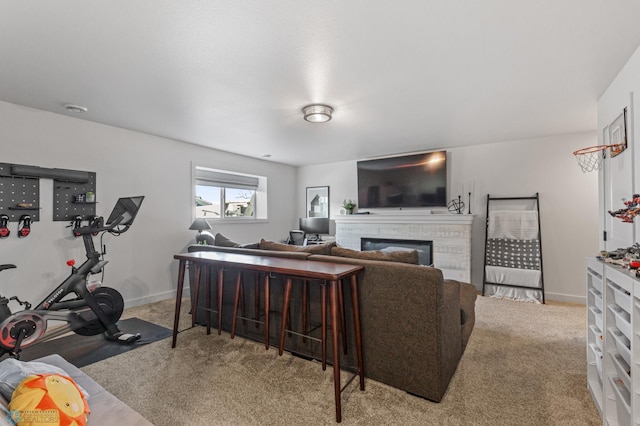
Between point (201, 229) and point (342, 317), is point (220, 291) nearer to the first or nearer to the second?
point (342, 317)

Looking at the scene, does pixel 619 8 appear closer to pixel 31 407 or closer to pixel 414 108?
pixel 414 108

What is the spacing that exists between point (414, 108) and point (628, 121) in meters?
1.61

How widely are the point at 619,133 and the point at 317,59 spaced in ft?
7.68

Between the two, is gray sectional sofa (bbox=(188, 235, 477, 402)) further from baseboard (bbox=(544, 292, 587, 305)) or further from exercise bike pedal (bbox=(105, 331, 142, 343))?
baseboard (bbox=(544, 292, 587, 305))

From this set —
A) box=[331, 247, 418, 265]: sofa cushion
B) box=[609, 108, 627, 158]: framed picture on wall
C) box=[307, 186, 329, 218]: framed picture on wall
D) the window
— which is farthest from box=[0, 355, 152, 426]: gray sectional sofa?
box=[307, 186, 329, 218]: framed picture on wall

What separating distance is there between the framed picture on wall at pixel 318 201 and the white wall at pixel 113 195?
5.98 feet

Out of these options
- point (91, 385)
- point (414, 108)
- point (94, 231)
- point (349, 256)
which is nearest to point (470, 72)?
point (414, 108)

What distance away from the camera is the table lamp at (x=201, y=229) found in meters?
4.28

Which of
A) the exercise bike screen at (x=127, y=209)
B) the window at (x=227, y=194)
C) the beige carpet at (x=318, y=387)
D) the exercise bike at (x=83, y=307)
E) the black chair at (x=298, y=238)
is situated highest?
the window at (x=227, y=194)

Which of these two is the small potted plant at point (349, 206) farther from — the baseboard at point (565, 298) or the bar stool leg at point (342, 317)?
the bar stool leg at point (342, 317)

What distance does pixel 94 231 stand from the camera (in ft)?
9.60

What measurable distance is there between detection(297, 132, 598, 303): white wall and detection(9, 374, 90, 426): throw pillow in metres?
4.87

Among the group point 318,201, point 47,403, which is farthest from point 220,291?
point 318,201

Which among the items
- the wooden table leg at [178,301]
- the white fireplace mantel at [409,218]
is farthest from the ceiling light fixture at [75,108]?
the white fireplace mantel at [409,218]
